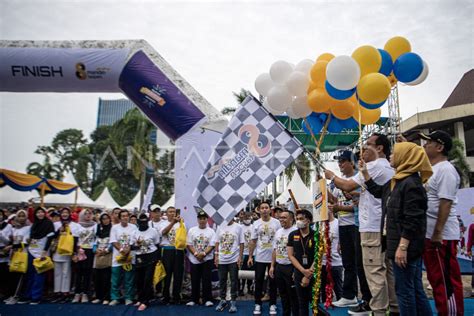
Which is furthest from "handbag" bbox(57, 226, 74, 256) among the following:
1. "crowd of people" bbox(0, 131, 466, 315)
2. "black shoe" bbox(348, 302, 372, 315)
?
"black shoe" bbox(348, 302, 372, 315)

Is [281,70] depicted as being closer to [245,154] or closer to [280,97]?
[280,97]

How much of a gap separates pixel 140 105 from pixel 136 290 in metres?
3.68

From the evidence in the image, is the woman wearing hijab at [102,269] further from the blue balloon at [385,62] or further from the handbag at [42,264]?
the blue balloon at [385,62]

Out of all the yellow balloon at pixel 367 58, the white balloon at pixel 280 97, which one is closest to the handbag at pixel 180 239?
the white balloon at pixel 280 97

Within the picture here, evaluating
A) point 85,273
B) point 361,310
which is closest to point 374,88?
point 361,310

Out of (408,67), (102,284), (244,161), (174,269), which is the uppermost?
(408,67)

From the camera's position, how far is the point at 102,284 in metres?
6.29

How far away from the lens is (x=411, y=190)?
262 centimetres

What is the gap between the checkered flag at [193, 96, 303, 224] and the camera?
3578mm

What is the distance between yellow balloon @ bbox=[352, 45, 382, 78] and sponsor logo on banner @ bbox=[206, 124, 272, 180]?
137cm

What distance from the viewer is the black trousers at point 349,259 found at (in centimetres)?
398

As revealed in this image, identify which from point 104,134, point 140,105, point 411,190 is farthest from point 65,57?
point 104,134

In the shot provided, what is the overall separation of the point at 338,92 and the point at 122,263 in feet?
16.0

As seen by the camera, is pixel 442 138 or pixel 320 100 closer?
pixel 442 138
